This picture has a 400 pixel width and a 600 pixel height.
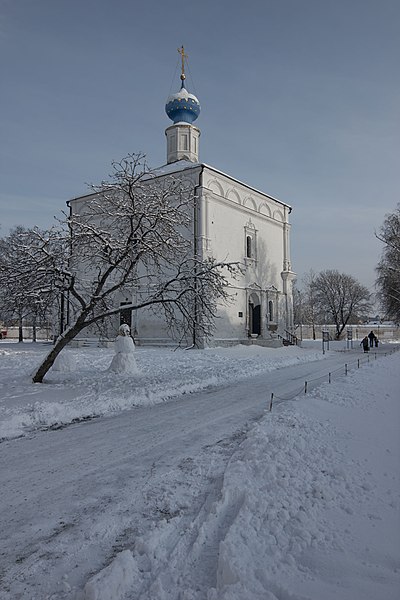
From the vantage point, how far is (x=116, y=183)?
42.4 feet

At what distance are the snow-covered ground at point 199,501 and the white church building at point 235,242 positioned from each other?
2055cm

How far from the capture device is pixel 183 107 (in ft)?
117

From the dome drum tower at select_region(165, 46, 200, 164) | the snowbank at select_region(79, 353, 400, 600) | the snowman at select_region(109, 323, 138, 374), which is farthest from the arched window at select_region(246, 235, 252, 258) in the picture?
the snowbank at select_region(79, 353, 400, 600)

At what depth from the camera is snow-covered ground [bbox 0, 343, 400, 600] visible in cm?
330

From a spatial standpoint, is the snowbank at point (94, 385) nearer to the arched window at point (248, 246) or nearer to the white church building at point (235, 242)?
the white church building at point (235, 242)

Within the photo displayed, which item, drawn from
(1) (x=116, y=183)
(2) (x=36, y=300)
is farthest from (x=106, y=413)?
(1) (x=116, y=183)

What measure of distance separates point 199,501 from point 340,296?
2475 inches

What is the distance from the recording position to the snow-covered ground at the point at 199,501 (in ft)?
10.8

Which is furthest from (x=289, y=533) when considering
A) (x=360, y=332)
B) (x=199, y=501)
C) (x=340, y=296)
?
(x=360, y=332)

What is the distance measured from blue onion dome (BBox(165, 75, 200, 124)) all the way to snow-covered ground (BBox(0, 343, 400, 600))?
3067cm

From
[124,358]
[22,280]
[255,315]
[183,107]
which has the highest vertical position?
[183,107]

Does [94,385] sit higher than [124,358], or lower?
lower

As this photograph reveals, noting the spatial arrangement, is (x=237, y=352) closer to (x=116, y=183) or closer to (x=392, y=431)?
(x=116, y=183)

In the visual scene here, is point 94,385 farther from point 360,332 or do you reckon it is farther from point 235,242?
point 360,332
